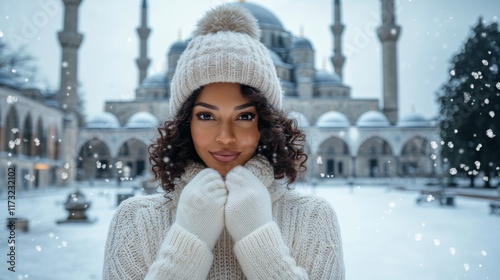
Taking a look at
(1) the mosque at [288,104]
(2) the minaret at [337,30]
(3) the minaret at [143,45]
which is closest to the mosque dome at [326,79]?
(1) the mosque at [288,104]

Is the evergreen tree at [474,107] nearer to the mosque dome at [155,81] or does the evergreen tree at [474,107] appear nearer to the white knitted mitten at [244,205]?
the white knitted mitten at [244,205]

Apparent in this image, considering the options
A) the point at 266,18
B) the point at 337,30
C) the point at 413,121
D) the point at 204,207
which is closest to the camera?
the point at 204,207

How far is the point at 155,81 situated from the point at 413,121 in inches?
745

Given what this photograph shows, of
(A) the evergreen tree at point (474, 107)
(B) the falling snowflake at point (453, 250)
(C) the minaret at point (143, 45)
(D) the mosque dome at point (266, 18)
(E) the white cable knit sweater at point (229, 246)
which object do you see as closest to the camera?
(E) the white cable knit sweater at point (229, 246)

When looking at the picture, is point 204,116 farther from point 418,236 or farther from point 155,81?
point 155,81

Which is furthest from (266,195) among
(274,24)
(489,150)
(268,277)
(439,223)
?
(274,24)

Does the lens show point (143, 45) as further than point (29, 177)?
Yes

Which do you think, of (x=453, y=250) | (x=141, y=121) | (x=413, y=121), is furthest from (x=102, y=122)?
(x=453, y=250)

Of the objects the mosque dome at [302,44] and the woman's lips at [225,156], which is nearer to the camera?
the woman's lips at [225,156]

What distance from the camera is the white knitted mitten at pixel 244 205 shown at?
3.71 ft

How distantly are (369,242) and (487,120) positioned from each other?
14291 millimetres

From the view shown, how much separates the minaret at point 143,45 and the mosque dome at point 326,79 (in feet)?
43.1

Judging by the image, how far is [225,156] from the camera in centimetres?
133

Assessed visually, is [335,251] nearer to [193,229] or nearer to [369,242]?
[193,229]
